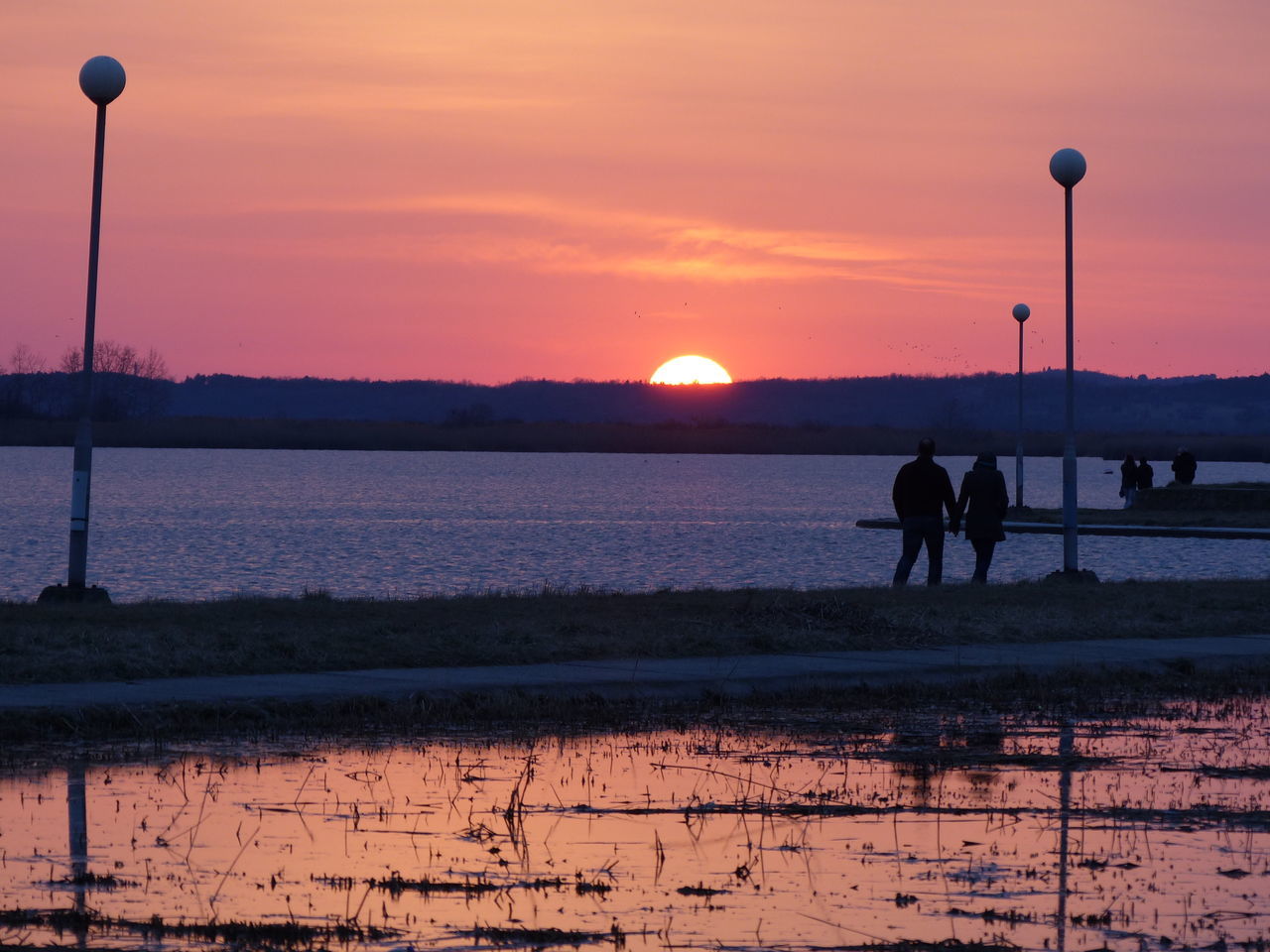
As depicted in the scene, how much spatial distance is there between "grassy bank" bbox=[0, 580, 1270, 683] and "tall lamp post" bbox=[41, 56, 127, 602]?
1.44m

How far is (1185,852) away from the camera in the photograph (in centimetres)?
774

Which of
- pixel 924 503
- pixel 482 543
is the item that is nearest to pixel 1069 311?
pixel 924 503

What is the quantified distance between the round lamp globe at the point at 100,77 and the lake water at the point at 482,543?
539 inches

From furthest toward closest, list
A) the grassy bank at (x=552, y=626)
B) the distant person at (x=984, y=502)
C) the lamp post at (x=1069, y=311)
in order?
the lamp post at (x=1069, y=311) < the distant person at (x=984, y=502) < the grassy bank at (x=552, y=626)

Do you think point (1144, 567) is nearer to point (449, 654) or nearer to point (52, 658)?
point (449, 654)

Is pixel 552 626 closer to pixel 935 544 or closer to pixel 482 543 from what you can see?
pixel 935 544

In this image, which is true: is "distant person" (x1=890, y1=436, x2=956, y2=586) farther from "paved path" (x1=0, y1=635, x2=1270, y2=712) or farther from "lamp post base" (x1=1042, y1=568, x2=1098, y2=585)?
"paved path" (x1=0, y1=635, x2=1270, y2=712)

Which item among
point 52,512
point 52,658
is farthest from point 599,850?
point 52,512

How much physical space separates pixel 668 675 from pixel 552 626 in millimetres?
2784

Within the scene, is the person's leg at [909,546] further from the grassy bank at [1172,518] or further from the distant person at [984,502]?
the grassy bank at [1172,518]

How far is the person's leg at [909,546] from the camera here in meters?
22.0

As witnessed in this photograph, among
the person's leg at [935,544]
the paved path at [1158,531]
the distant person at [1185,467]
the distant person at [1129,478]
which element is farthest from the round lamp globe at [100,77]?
the distant person at [1129,478]

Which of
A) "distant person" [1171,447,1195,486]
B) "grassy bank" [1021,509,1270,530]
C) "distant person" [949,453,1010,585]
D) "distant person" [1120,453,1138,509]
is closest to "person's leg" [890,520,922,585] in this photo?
"distant person" [949,453,1010,585]

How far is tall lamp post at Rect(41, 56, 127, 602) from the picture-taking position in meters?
18.8
